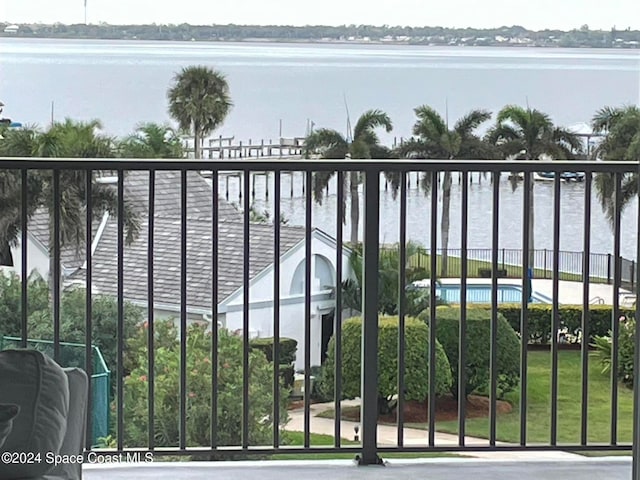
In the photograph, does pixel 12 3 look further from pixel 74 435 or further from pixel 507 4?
pixel 74 435

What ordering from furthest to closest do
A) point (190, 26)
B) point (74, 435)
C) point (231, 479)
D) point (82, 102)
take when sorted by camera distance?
point (82, 102) → point (190, 26) → point (231, 479) → point (74, 435)

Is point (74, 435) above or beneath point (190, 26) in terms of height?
beneath

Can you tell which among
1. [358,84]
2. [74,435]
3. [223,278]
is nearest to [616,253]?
[74,435]

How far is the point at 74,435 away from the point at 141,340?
2.44 metres

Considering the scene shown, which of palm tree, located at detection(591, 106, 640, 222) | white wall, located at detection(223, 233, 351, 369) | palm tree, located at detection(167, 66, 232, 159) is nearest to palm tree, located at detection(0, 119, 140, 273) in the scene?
palm tree, located at detection(167, 66, 232, 159)

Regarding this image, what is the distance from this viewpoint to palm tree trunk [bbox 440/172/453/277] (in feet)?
16.0

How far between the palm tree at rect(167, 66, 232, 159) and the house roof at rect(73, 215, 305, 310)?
816mm

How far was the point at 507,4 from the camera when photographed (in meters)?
5.54

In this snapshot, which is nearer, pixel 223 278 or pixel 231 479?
pixel 231 479

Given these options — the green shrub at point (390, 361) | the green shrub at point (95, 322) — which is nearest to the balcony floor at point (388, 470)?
the green shrub at point (95, 322)

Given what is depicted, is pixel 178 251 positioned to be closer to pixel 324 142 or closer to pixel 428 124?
pixel 324 142

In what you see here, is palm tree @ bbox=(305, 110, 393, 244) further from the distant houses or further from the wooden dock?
the distant houses

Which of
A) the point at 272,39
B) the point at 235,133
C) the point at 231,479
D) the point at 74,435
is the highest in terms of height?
the point at 272,39

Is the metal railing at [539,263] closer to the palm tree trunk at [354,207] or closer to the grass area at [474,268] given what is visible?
the grass area at [474,268]
